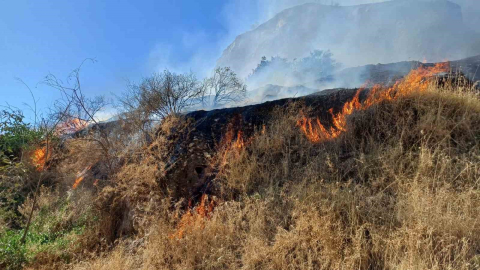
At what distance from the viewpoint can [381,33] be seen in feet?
127

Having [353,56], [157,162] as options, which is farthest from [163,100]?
[353,56]

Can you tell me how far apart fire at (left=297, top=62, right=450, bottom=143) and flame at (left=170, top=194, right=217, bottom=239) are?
2.30 m

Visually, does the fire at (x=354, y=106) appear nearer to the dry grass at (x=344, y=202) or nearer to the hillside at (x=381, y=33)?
the dry grass at (x=344, y=202)

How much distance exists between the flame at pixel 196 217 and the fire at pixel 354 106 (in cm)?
230

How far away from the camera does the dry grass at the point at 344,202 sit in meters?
2.03

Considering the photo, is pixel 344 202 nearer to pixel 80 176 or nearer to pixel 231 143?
pixel 231 143

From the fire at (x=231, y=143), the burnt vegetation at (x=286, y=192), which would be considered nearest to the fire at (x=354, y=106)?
the burnt vegetation at (x=286, y=192)

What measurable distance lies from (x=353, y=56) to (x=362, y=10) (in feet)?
49.8

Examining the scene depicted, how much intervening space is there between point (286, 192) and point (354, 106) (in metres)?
2.66

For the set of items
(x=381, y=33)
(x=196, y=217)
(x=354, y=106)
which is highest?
(x=381, y=33)

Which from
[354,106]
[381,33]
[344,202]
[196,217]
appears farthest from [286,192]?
[381,33]

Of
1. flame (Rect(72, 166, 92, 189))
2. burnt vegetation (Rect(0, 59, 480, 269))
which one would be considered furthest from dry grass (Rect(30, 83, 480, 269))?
flame (Rect(72, 166, 92, 189))

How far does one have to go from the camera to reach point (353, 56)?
38625 millimetres

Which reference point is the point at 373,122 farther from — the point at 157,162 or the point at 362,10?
the point at 362,10
